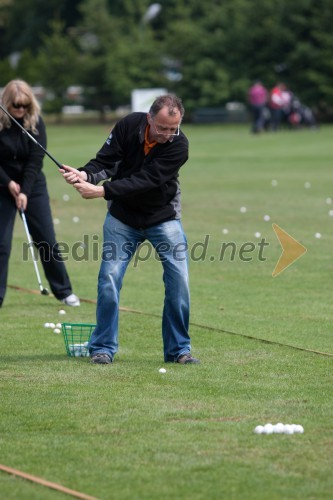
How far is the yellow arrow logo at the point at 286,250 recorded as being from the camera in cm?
1403

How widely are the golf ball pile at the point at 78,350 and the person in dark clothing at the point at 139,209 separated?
31 cm

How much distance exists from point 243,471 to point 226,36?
54728mm

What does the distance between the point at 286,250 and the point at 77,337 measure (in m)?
6.39

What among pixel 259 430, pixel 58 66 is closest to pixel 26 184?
pixel 259 430

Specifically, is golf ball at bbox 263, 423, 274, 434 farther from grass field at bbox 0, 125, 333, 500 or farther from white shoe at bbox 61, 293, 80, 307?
white shoe at bbox 61, 293, 80, 307

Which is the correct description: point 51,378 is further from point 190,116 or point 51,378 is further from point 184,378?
point 190,116

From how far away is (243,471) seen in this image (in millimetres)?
6020

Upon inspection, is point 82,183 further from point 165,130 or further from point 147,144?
point 165,130

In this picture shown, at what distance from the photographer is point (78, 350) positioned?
9.14 meters

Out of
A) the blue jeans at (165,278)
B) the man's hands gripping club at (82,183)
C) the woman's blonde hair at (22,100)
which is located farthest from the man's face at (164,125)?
the woman's blonde hair at (22,100)

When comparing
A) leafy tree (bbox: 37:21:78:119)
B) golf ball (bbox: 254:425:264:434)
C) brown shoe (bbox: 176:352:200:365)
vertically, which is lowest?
leafy tree (bbox: 37:21:78:119)

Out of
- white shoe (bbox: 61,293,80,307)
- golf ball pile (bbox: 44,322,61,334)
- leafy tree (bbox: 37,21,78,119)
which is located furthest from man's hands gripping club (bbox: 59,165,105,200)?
leafy tree (bbox: 37,21,78,119)

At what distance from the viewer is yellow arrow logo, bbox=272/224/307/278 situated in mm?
14030

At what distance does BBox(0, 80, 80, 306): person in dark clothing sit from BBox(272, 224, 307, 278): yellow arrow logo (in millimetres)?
3072
